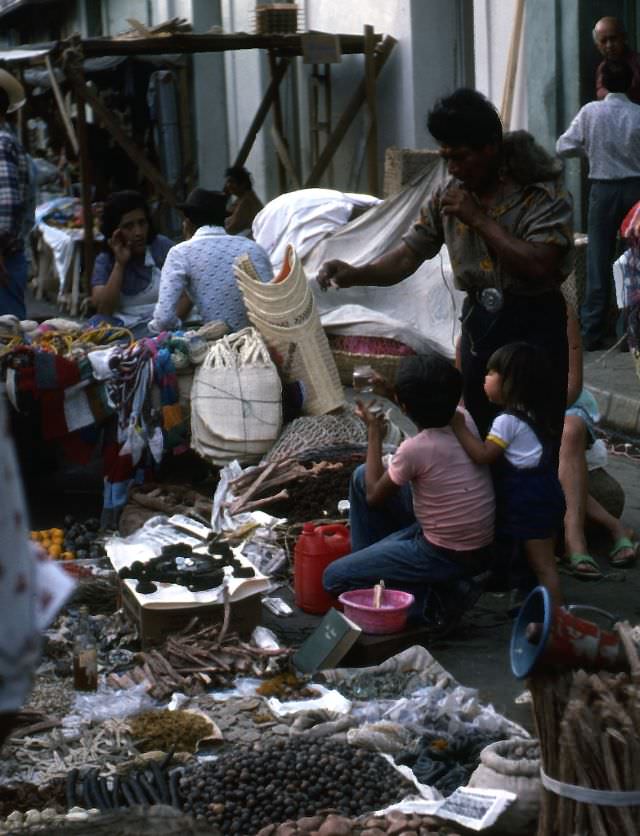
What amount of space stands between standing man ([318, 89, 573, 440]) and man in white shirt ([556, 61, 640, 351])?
511cm

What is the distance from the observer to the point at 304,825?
13.5ft

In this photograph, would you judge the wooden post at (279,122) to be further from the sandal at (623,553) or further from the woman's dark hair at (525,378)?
the woman's dark hair at (525,378)

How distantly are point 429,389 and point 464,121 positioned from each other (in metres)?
0.97

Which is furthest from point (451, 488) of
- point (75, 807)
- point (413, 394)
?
point (75, 807)

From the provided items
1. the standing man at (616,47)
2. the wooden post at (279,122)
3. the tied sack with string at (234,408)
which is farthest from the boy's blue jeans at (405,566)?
the wooden post at (279,122)

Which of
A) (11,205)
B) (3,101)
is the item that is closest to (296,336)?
(11,205)

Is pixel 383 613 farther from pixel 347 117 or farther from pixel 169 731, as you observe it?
pixel 347 117

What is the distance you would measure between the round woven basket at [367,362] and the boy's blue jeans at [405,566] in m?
4.31

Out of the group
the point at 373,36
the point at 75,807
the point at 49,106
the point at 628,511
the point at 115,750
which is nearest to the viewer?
the point at 75,807

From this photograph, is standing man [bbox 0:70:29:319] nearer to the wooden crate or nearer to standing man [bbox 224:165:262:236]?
the wooden crate

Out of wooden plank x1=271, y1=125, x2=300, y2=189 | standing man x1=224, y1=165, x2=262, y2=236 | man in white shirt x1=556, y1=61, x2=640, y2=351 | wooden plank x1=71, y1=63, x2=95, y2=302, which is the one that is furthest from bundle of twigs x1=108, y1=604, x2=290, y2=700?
wooden plank x1=271, y1=125, x2=300, y2=189

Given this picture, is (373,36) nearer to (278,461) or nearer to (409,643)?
(278,461)

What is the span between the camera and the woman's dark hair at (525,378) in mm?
5781

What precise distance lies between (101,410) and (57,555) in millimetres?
962
